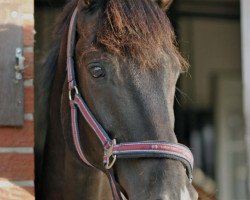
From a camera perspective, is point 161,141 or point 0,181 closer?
point 161,141

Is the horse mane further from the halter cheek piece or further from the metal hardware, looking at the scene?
the metal hardware

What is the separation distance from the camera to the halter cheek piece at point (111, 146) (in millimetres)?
2078

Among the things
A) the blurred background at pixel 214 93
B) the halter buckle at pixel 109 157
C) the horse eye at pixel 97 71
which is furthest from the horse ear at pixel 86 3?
the blurred background at pixel 214 93

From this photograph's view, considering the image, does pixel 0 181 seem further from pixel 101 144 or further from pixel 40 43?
pixel 40 43

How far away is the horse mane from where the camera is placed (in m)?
2.22

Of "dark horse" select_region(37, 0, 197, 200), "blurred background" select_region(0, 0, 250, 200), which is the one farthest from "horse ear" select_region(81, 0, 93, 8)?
"blurred background" select_region(0, 0, 250, 200)

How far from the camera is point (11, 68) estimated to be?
254 cm

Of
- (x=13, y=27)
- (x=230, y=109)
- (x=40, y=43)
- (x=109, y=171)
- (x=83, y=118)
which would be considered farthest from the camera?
(x=230, y=109)

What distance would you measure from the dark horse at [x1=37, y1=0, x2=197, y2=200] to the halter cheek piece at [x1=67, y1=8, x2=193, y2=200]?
16 mm

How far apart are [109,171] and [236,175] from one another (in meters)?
4.70

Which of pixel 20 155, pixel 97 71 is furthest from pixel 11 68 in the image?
pixel 97 71

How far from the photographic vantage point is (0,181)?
2475 millimetres

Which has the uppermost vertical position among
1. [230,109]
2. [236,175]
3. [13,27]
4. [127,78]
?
[13,27]

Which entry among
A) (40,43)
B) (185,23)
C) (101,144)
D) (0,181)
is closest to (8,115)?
(0,181)
